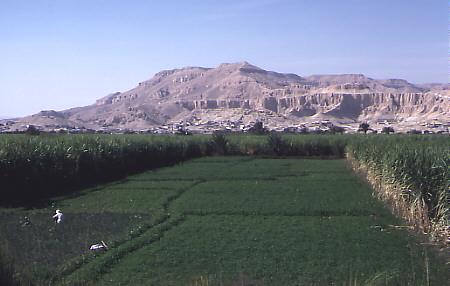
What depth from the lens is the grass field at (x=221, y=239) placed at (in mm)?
8648

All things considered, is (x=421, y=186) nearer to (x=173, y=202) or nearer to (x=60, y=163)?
(x=173, y=202)

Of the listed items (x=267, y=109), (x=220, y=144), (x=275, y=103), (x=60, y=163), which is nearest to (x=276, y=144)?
(x=220, y=144)

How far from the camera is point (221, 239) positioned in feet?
38.1

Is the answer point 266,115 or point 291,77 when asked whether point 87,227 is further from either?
point 291,77

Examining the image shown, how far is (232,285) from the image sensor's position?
802cm

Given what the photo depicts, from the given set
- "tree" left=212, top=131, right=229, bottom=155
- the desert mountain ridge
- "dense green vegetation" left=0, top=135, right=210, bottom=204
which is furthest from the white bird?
the desert mountain ridge

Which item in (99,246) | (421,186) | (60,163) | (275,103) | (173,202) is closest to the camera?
(99,246)

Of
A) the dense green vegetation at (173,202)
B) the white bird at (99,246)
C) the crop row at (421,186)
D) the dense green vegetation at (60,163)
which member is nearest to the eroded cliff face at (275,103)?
the dense green vegetation at (60,163)

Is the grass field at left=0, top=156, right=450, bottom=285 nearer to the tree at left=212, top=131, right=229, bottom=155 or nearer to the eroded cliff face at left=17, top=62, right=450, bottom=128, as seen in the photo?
the tree at left=212, top=131, right=229, bottom=155

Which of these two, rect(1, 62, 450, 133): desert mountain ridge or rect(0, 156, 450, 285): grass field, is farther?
rect(1, 62, 450, 133): desert mountain ridge

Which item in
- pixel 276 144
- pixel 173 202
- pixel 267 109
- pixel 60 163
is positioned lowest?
pixel 173 202

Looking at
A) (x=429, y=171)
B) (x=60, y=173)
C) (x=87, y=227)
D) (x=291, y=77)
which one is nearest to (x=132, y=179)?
(x=60, y=173)

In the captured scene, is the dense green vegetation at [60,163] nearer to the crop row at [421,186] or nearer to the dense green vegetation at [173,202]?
the dense green vegetation at [173,202]

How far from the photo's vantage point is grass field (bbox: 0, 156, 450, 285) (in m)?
8.65
